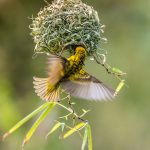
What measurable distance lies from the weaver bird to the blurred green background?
11.5 ft

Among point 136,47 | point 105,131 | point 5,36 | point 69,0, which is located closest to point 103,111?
point 105,131

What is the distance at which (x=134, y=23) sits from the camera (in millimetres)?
7027

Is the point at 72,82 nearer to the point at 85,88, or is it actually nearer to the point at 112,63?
the point at 85,88

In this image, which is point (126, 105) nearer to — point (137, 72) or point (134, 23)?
point (137, 72)

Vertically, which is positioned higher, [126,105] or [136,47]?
[136,47]

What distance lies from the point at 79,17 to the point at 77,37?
0.11 m

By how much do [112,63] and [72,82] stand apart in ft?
12.2

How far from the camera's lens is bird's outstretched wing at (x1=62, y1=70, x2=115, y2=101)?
9.77ft

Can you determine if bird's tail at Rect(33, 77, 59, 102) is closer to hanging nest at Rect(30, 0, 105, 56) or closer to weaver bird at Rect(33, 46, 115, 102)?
weaver bird at Rect(33, 46, 115, 102)

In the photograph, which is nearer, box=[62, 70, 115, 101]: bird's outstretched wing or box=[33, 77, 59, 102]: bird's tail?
box=[62, 70, 115, 101]: bird's outstretched wing

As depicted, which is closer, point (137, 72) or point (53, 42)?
point (53, 42)

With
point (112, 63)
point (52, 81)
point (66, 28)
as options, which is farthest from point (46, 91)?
point (112, 63)

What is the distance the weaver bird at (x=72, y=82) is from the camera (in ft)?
9.75

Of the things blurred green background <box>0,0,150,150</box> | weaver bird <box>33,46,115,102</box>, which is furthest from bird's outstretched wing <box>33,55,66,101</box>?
blurred green background <box>0,0,150,150</box>
